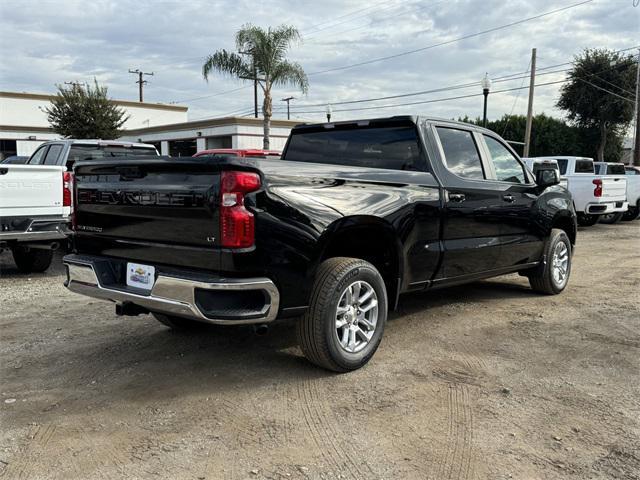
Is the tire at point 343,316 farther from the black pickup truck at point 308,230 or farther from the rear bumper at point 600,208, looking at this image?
the rear bumper at point 600,208

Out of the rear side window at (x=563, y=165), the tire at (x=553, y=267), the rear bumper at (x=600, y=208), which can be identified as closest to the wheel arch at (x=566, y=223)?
the tire at (x=553, y=267)

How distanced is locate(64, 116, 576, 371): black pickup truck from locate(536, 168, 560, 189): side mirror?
2.35 ft

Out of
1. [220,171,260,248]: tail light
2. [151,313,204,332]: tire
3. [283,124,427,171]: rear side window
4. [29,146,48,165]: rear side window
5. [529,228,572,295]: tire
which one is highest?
[283,124,427,171]: rear side window

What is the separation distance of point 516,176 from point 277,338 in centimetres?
313

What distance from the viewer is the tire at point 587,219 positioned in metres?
15.3

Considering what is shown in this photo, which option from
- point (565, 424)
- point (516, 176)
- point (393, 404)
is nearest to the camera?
point (565, 424)

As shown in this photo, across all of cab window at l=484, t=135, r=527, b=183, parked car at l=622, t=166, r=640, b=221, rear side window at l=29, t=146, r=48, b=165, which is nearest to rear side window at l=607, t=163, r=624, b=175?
parked car at l=622, t=166, r=640, b=221

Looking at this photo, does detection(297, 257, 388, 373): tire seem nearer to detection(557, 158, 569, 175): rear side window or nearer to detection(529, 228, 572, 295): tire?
detection(529, 228, 572, 295): tire

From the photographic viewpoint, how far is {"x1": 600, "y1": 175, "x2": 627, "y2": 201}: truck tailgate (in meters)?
14.6

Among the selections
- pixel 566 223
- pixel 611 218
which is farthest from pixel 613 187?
pixel 566 223

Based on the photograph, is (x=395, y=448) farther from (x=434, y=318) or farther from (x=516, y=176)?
(x=516, y=176)

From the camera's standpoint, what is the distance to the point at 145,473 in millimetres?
2961

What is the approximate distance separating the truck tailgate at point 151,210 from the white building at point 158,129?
28187 millimetres

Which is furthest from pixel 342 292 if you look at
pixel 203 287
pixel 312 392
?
pixel 203 287
